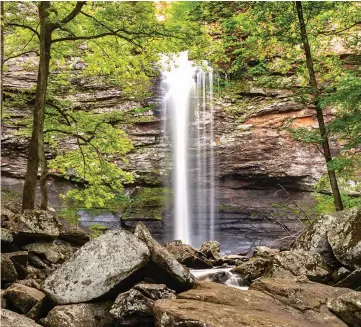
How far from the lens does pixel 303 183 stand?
18.4 m

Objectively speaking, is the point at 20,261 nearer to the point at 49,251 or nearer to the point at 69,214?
the point at 49,251

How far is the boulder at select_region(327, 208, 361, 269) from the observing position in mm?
5859

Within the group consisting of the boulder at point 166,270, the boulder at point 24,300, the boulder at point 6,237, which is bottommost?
the boulder at point 24,300

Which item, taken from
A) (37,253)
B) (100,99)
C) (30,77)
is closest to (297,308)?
(37,253)

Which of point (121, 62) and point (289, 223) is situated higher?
point (121, 62)

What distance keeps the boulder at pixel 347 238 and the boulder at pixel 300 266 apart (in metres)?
0.32

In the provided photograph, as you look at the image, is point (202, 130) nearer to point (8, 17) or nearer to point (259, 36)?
point (259, 36)

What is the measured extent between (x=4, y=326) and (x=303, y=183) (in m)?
16.4

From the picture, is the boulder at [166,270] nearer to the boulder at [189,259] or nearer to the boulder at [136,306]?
the boulder at [136,306]

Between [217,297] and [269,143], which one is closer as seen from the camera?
[217,297]

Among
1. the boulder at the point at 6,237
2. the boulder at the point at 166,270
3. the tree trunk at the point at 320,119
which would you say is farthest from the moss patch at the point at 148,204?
the boulder at the point at 166,270

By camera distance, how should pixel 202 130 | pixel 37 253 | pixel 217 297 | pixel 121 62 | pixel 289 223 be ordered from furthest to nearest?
1. pixel 202 130
2. pixel 289 223
3. pixel 121 62
4. pixel 37 253
5. pixel 217 297

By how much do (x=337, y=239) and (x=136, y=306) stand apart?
12.1 feet

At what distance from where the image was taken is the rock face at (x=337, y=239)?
5.93m
